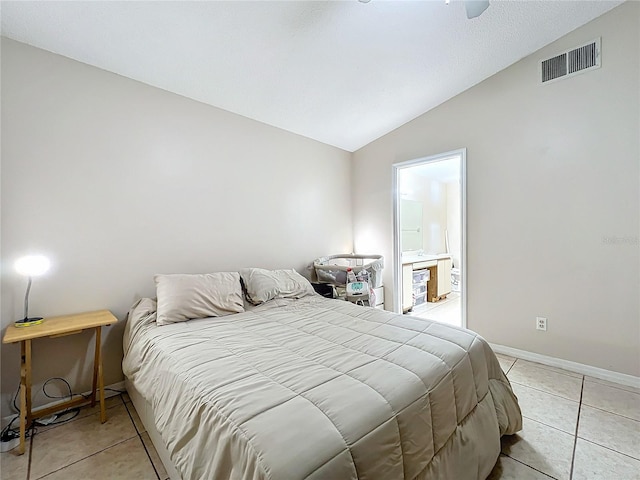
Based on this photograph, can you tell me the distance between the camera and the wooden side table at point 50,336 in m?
1.66

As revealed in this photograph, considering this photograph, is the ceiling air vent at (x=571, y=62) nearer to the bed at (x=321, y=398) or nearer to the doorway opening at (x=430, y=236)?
the doorway opening at (x=430, y=236)

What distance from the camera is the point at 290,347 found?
Result: 157cm

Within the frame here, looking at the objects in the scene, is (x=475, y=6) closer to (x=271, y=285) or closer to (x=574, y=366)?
(x=271, y=285)

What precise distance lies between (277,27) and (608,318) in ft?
11.4

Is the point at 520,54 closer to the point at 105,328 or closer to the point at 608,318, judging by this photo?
the point at 608,318

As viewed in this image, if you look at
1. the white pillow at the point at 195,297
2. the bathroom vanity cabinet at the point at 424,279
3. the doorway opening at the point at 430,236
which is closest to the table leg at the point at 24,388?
the white pillow at the point at 195,297

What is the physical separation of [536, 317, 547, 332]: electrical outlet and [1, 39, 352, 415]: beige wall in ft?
9.11

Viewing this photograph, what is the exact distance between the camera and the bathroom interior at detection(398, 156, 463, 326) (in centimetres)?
440

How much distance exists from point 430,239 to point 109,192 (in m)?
5.35

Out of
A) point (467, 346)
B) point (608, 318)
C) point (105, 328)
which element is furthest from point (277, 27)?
point (608, 318)

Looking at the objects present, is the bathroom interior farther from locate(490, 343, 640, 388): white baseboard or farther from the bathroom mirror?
locate(490, 343, 640, 388): white baseboard

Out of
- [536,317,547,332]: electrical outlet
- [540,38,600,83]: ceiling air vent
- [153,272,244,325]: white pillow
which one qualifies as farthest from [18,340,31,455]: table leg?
[540,38,600,83]: ceiling air vent

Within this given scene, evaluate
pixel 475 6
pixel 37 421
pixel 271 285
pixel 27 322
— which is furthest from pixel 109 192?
pixel 475 6

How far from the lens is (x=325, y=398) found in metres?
1.03
